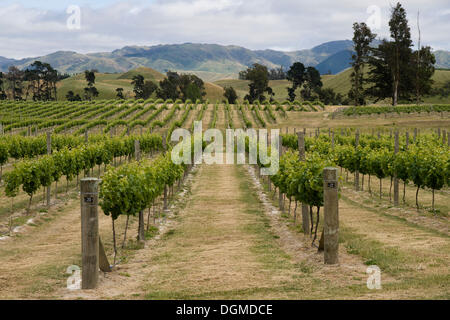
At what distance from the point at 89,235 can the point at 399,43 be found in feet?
258

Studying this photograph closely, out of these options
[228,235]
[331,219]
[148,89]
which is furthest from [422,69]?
[331,219]

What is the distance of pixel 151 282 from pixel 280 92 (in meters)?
172

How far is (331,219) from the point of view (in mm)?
9180

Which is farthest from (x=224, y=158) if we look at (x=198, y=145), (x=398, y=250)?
(x=398, y=250)

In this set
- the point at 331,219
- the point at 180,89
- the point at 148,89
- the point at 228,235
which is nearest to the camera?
the point at 331,219

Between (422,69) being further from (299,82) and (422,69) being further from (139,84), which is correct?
(139,84)

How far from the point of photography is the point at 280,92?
579 ft

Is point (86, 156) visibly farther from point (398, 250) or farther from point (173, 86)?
point (173, 86)

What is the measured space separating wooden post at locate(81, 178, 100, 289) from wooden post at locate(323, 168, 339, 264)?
426 centimetres

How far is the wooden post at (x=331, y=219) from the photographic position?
361 inches

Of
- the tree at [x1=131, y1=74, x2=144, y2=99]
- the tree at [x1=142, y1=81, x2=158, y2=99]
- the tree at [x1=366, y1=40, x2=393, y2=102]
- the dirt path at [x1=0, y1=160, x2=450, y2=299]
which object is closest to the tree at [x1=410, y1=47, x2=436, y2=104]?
the tree at [x1=366, y1=40, x2=393, y2=102]

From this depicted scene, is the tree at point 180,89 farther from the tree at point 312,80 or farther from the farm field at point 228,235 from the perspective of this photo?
the farm field at point 228,235

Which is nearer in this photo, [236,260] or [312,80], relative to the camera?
[236,260]
